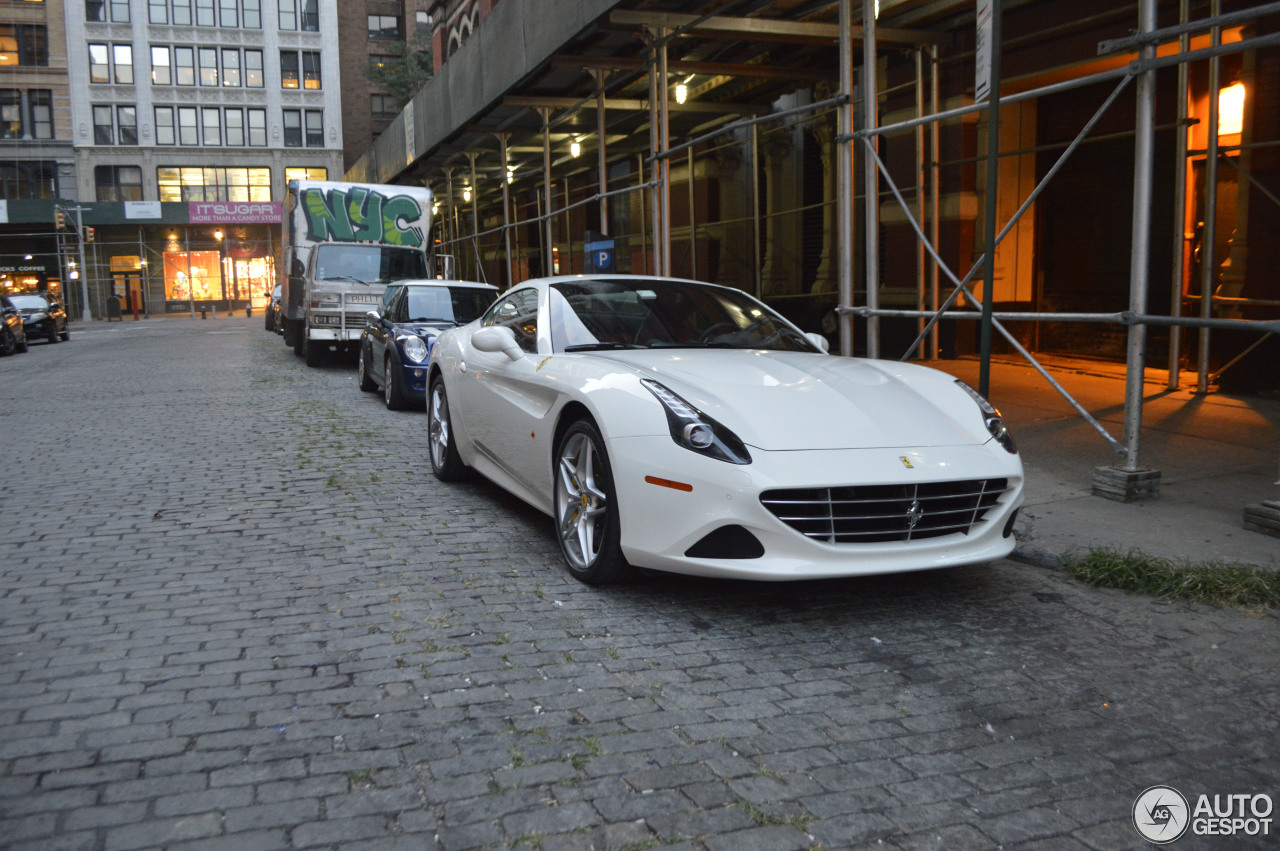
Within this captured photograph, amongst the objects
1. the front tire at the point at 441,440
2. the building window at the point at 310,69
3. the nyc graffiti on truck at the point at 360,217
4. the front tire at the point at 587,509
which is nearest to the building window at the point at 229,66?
the building window at the point at 310,69

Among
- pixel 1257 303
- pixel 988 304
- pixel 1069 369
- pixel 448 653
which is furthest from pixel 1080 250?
pixel 448 653

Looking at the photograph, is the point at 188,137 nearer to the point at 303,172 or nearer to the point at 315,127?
the point at 303,172

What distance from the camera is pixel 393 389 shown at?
1166 cm

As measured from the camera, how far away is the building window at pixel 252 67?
62.4 metres

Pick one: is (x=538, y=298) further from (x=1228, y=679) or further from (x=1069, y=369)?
(x=1069, y=369)

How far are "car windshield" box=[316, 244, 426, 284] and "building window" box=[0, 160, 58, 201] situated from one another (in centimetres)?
4953

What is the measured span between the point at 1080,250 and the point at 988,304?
6902mm

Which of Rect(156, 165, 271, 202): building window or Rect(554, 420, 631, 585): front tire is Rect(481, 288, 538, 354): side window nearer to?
Rect(554, 420, 631, 585): front tire

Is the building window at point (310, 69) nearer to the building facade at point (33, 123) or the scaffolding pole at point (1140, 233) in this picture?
the building facade at point (33, 123)

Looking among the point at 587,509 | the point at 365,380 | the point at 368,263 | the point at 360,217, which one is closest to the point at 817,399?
the point at 587,509

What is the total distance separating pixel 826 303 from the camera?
15.4 meters

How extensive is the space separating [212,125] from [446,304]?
56529 millimetres

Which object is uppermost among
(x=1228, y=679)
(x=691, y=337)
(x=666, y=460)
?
(x=691, y=337)

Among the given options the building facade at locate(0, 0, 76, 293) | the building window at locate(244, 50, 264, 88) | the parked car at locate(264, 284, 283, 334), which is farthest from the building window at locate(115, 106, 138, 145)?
the parked car at locate(264, 284, 283, 334)
